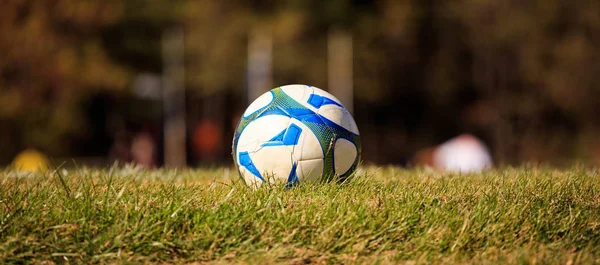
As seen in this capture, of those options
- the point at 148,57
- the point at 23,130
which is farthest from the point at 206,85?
the point at 23,130

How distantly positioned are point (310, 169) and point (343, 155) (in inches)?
11.8

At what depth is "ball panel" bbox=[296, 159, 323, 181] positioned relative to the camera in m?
5.68

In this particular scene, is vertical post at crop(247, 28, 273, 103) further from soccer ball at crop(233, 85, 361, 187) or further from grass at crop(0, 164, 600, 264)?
grass at crop(0, 164, 600, 264)

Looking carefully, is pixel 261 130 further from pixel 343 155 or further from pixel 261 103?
pixel 343 155

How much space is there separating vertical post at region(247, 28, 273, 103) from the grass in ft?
98.1

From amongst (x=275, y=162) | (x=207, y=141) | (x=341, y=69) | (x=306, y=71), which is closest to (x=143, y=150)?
(x=275, y=162)

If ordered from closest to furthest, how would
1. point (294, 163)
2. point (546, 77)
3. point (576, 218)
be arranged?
1. point (576, 218)
2. point (294, 163)
3. point (546, 77)

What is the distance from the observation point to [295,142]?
566 centimetres

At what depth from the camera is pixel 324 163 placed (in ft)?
18.7

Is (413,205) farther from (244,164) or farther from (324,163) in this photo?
(244,164)

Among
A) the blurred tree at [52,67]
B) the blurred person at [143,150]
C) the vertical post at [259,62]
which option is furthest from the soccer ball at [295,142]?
the blurred tree at [52,67]

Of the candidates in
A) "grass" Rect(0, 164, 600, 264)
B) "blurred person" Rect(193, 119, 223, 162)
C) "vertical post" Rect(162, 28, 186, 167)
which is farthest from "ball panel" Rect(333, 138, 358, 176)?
"blurred person" Rect(193, 119, 223, 162)

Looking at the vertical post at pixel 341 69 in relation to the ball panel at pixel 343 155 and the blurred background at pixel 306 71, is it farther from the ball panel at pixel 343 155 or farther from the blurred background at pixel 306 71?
the ball panel at pixel 343 155

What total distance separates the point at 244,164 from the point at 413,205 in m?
1.51
